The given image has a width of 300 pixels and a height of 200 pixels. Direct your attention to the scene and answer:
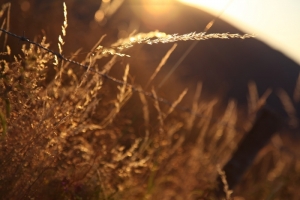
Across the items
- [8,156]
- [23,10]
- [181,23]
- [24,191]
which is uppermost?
[181,23]

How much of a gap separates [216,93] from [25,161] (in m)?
11.4

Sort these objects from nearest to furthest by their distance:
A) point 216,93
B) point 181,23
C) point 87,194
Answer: point 87,194 < point 216,93 < point 181,23

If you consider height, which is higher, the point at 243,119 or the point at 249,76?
the point at 249,76

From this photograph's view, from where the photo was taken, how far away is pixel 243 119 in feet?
34.9

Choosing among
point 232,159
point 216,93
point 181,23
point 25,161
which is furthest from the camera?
point 181,23

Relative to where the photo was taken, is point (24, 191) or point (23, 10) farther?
point (23, 10)

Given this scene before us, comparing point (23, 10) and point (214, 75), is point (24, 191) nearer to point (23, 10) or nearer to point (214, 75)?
point (23, 10)

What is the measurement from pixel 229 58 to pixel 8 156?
713 inches

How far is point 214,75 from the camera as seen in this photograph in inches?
596

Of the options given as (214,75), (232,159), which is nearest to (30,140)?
(232,159)

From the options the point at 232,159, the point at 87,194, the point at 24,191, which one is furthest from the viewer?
the point at 232,159

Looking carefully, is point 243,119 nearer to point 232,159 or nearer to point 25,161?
point 232,159

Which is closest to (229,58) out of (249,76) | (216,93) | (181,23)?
(249,76)

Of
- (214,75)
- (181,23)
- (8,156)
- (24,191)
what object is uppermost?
(181,23)
